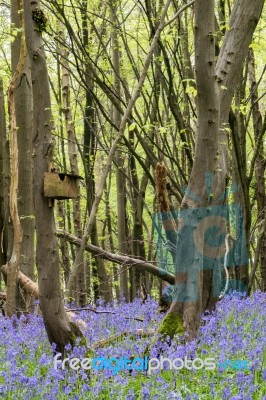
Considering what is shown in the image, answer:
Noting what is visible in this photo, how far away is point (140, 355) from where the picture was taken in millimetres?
4379

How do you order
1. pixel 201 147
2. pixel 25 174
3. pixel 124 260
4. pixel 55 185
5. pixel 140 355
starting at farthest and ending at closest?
1. pixel 25 174
2. pixel 124 260
3. pixel 201 147
4. pixel 140 355
5. pixel 55 185

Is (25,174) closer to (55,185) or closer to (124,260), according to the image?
(124,260)

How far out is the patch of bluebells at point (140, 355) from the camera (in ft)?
11.4

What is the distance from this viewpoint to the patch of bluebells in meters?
3.46

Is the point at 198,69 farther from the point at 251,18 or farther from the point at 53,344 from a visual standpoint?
the point at 53,344

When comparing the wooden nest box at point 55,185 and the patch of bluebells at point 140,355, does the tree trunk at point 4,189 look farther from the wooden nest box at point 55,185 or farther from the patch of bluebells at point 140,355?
the wooden nest box at point 55,185

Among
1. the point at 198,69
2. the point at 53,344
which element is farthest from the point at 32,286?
the point at 198,69

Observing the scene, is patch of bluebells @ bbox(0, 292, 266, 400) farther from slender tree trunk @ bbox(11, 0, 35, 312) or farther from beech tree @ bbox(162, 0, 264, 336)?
slender tree trunk @ bbox(11, 0, 35, 312)

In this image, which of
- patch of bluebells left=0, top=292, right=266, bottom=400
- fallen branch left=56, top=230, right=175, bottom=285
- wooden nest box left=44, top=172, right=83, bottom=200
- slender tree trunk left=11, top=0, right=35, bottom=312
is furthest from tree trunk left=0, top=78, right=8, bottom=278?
wooden nest box left=44, top=172, right=83, bottom=200

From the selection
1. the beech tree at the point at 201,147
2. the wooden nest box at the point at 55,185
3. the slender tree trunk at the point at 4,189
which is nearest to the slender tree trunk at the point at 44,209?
the wooden nest box at the point at 55,185

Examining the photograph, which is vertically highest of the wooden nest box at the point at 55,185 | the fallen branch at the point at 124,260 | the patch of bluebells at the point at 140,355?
the wooden nest box at the point at 55,185

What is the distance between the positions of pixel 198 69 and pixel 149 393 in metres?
2.73

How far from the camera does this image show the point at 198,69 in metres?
4.61

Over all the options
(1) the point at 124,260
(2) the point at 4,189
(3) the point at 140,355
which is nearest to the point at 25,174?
(2) the point at 4,189
